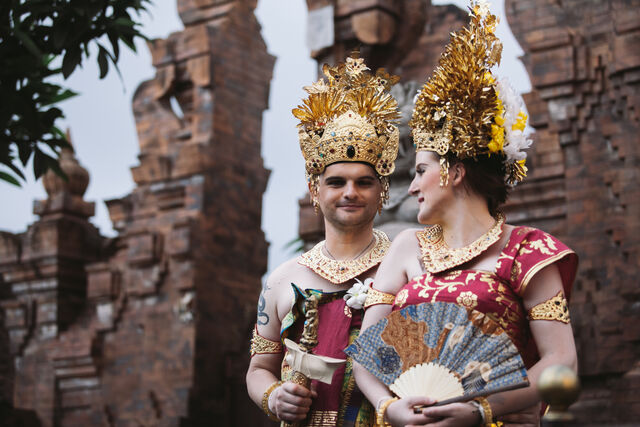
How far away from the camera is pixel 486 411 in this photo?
2.85 metres

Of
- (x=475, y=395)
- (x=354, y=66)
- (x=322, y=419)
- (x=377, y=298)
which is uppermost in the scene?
(x=354, y=66)

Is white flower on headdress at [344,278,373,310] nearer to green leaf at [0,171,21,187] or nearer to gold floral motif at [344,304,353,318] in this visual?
gold floral motif at [344,304,353,318]

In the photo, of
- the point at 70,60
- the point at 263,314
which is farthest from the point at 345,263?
the point at 70,60

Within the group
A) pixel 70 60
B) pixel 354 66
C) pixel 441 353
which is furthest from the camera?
pixel 70 60

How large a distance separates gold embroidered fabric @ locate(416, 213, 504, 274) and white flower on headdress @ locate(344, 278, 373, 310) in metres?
0.35

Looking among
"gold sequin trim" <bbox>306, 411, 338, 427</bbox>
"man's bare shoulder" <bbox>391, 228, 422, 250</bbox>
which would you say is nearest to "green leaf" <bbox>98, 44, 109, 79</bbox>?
"man's bare shoulder" <bbox>391, 228, 422, 250</bbox>

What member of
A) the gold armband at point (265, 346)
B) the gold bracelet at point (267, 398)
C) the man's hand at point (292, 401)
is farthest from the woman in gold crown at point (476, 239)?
the gold armband at point (265, 346)

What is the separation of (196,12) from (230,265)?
320cm

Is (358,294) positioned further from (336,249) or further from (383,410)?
(383,410)

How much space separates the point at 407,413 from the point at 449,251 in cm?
61

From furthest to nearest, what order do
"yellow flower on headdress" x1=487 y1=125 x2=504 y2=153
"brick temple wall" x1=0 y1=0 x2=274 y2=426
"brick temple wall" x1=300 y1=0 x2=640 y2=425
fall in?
1. "brick temple wall" x1=0 y1=0 x2=274 y2=426
2. "brick temple wall" x1=300 y1=0 x2=640 y2=425
3. "yellow flower on headdress" x1=487 y1=125 x2=504 y2=153

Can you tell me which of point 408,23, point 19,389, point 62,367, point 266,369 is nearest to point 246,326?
point 62,367

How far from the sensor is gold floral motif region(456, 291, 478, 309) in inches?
119

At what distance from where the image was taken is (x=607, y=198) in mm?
7840
